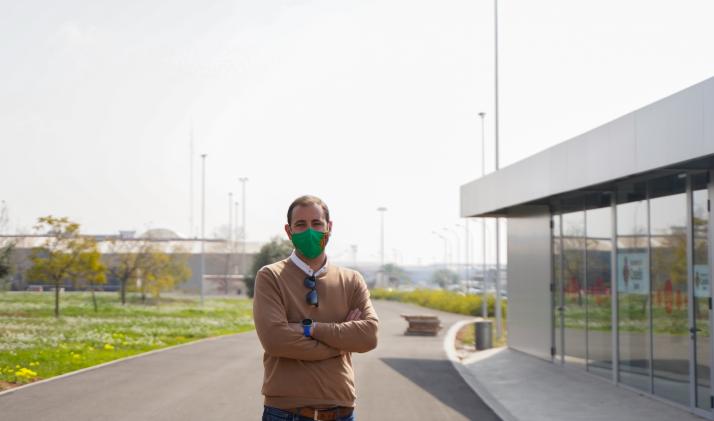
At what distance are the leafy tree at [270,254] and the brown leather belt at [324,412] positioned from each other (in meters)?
57.8

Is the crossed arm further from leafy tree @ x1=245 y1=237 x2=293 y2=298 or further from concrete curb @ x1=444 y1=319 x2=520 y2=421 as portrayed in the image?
leafy tree @ x1=245 y1=237 x2=293 y2=298

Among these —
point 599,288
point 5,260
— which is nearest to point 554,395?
point 599,288

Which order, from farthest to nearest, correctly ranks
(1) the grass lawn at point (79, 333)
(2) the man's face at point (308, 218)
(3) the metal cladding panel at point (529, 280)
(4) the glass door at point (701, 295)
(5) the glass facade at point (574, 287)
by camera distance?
(3) the metal cladding panel at point (529, 280) → (5) the glass facade at point (574, 287) → (1) the grass lawn at point (79, 333) → (4) the glass door at point (701, 295) → (2) the man's face at point (308, 218)

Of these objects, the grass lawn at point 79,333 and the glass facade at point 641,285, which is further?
the grass lawn at point 79,333

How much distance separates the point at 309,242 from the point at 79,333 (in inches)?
827

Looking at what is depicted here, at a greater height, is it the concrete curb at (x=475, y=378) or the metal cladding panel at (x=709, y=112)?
the metal cladding panel at (x=709, y=112)

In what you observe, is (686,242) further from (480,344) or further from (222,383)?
(480,344)

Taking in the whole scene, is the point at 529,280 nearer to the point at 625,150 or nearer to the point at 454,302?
the point at 625,150

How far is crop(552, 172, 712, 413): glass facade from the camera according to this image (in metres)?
11.9

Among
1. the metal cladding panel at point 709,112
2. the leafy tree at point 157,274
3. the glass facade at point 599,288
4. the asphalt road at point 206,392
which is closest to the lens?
the metal cladding panel at point 709,112

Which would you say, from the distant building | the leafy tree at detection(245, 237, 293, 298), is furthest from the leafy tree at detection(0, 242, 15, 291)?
the leafy tree at detection(245, 237, 293, 298)

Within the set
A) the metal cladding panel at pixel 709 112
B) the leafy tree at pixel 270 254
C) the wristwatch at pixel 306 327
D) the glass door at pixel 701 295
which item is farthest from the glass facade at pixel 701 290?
the leafy tree at pixel 270 254

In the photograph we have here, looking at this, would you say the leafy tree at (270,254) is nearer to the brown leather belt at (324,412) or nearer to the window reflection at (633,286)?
the window reflection at (633,286)

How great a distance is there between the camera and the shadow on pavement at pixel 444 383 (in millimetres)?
12211
